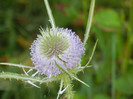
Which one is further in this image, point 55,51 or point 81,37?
point 81,37

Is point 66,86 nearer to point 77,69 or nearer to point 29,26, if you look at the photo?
point 77,69

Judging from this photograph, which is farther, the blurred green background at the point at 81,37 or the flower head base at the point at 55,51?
the blurred green background at the point at 81,37

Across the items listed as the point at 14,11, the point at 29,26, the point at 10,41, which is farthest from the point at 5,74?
the point at 14,11

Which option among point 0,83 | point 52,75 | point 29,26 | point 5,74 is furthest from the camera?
point 29,26

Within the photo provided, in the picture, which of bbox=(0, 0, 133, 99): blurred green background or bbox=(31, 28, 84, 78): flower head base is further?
bbox=(0, 0, 133, 99): blurred green background
